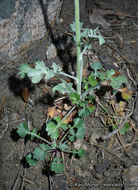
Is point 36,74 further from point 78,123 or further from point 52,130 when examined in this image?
point 78,123

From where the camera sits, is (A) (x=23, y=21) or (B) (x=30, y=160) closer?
(B) (x=30, y=160)

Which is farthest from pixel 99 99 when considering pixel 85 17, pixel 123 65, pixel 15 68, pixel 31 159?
pixel 85 17

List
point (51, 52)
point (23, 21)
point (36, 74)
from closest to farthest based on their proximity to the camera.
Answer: point (36, 74) < point (23, 21) < point (51, 52)

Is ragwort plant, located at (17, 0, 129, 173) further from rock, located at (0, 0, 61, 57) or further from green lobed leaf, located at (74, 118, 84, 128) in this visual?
rock, located at (0, 0, 61, 57)

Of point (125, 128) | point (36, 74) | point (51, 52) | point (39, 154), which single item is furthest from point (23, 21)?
point (125, 128)

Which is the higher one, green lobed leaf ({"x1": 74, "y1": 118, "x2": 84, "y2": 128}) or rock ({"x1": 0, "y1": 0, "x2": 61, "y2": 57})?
rock ({"x1": 0, "y1": 0, "x2": 61, "y2": 57})

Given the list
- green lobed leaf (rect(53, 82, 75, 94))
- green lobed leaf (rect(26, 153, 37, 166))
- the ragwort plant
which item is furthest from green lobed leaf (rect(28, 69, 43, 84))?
green lobed leaf (rect(26, 153, 37, 166))

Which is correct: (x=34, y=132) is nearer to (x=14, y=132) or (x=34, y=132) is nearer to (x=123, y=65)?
(x=14, y=132)
